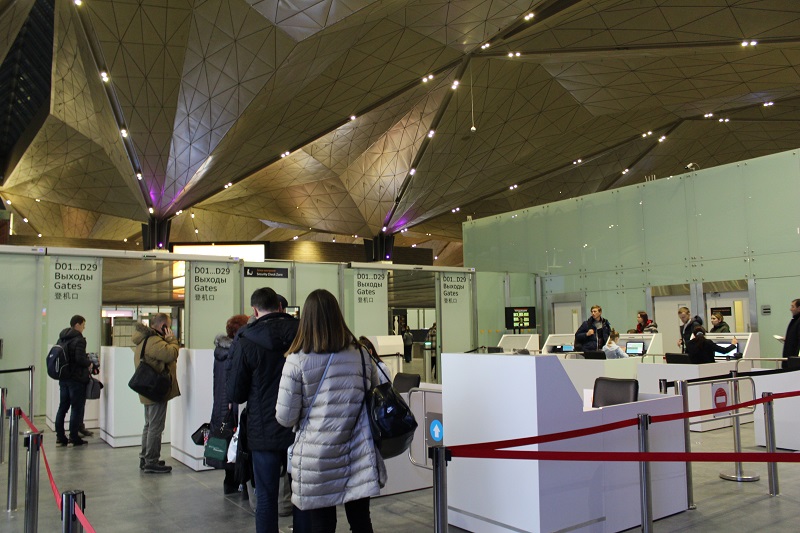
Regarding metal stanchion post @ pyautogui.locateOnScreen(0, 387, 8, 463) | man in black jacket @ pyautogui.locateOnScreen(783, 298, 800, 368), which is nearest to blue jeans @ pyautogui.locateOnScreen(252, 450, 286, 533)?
metal stanchion post @ pyautogui.locateOnScreen(0, 387, 8, 463)

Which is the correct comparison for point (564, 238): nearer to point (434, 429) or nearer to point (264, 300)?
point (434, 429)

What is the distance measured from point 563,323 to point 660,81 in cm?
751

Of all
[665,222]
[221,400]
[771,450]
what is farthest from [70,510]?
[665,222]

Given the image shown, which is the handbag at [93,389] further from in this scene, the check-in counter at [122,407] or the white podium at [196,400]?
the white podium at [196,400]

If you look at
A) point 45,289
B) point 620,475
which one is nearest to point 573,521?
point 620,475

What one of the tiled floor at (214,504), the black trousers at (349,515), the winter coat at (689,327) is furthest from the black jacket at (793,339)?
the black trousers at (349,515)

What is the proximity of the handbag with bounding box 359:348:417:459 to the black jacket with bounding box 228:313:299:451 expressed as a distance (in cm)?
55

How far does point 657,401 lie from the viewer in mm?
5203

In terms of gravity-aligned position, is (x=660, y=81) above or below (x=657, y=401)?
above

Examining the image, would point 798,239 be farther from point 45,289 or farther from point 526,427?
point 45,289

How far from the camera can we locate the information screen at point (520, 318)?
62.2 ft

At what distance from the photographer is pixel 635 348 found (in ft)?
40.0

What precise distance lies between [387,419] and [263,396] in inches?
32.3

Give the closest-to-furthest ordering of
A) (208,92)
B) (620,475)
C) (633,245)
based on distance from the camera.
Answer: (620,475)
(208,92)
(633,245)
